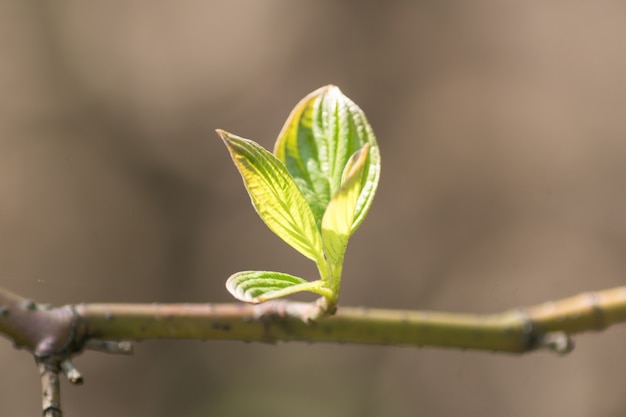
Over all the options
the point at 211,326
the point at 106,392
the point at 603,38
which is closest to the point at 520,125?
Result: the point at 603,38

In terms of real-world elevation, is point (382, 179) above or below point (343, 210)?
above

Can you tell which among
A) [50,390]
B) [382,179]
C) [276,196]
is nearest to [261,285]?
[276,196]

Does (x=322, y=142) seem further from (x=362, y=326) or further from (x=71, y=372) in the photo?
(x=71, y=372)

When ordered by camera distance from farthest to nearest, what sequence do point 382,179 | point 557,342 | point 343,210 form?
1. point 382,179
2. point 557,342
3. point 343,210

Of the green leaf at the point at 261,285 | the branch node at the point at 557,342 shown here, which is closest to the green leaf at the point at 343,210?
the green leaf at the point at 261,285

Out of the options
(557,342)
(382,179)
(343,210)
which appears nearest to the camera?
(343,210)

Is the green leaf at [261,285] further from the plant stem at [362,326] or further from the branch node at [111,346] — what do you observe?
the branch node at [111,346]
